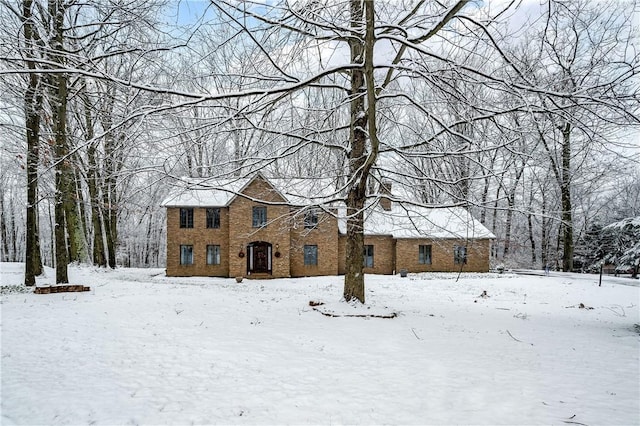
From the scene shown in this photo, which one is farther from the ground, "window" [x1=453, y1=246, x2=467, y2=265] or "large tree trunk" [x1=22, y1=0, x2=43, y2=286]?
"large tree trunk" [x1=22, y1=0, x2=43, y2=286]

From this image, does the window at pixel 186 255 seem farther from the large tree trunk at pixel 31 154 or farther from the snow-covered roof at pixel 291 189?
the snow-covered roof at pixel 291 189

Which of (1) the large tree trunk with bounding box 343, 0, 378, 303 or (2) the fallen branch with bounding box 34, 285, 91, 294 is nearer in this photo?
(1) the large tree trunk with bounding box 343, 0, 378, 303

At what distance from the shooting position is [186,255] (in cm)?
2356

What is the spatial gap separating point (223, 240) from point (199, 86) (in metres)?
17.1

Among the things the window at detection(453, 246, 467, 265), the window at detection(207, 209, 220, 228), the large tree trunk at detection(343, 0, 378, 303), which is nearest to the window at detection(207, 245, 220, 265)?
the window at detection(207, 209, 220, 228)

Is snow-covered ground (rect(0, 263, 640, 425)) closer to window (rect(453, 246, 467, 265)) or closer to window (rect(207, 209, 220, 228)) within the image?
window (rect(207, 209, 220, 228))

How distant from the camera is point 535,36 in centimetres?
631

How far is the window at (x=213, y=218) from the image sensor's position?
23.6 metres

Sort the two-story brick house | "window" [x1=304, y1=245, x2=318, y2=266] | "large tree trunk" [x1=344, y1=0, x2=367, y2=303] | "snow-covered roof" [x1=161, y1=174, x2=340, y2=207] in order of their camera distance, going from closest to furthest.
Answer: "snow-covered roof" [x1=161, y1=174, x2=340, y2=207] < "large tree trunk" [x1=344, y1=0, x2=367, y2=303] < the two-story brick house < "window" [x1=304, y1=245, x2=318, y2=266]

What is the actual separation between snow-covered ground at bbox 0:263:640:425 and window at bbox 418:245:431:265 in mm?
15334

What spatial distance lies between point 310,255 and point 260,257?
11.3 feet

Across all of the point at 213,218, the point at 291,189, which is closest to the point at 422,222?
the point at 291,189

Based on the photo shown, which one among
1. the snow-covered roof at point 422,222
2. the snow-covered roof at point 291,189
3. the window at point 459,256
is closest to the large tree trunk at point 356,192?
the snow-covered roof at point 422,222

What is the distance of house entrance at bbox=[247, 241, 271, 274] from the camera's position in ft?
80.8
